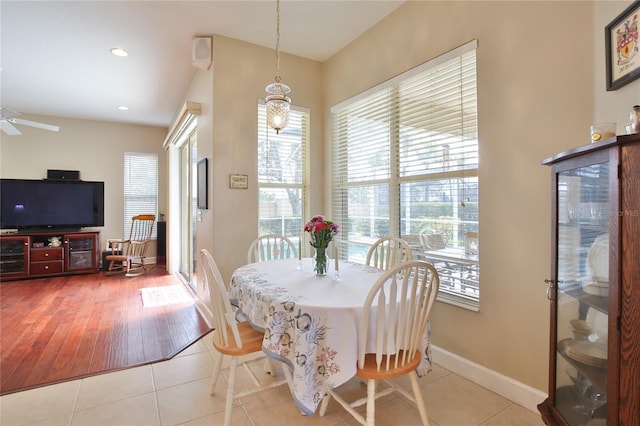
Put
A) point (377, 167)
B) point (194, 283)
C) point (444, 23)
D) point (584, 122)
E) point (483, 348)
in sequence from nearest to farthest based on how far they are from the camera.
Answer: point (584, 122), point (483, 348), point (444, 23), point (377, 167), point (194, 283)

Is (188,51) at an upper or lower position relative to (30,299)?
upper

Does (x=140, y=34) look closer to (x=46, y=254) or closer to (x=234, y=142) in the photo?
(x=234, y=142)

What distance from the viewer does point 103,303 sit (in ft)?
12.9

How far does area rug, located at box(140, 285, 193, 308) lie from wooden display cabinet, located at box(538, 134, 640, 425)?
3.88 meters

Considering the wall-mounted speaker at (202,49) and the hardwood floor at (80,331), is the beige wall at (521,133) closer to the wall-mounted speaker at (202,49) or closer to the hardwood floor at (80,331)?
the wall-mounted speaker at (202,49)

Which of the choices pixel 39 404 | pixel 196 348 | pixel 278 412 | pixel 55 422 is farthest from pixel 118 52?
pixel 278 412

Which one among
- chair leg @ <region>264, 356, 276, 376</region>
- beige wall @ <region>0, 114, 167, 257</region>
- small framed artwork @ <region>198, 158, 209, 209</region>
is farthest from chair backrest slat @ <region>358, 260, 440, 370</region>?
beige wall @ <region>0, 114, 167, 257</region>

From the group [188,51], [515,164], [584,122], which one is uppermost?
[188,51]

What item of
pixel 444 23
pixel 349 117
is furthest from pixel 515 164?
pixel 349 117

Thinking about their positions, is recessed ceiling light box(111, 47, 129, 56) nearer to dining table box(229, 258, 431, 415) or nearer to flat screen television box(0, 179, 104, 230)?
dining table box(229, 258, 431, 415)

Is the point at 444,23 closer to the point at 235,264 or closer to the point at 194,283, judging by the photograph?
the point at 235,264

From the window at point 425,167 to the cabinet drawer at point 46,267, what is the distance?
5.39 meters

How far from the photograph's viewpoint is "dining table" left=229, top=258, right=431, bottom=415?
1.38m

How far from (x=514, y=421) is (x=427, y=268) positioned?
1.10m
